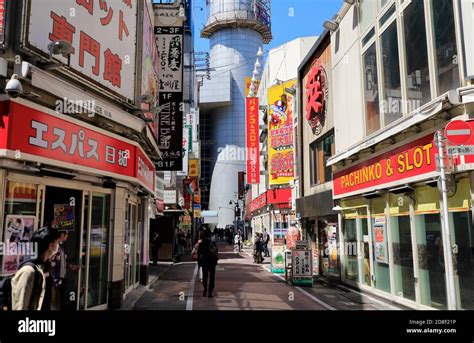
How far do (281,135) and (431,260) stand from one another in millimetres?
16458

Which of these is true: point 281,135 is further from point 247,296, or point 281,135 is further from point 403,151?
point 403,151

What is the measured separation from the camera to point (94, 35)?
660 centimetres

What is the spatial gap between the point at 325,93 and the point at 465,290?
8.67m

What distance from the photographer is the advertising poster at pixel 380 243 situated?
8914 millimetres

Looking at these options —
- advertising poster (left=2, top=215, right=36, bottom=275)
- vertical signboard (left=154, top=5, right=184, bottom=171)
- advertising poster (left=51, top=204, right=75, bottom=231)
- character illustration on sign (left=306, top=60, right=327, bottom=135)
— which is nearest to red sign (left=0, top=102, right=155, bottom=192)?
advertising poster (left=51, top=204, right=75, bottom=231)

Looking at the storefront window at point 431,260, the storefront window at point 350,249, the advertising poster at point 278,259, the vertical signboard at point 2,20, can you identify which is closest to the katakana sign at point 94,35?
the vertical signboard at point 2,20

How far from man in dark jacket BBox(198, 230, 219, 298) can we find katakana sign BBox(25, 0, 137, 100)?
4234 millimetres

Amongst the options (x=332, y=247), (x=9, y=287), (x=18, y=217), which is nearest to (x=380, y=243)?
(x=332, y=247)

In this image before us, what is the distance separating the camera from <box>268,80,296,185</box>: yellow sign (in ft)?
72.3

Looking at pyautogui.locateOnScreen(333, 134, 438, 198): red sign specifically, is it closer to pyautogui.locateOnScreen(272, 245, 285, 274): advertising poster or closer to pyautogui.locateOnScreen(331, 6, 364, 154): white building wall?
pyautogui.locateOnScreen(331, 6, 364, 154): white building wall

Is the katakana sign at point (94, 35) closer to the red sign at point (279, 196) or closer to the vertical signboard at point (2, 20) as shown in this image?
the vertical signboard at point (2, 20)

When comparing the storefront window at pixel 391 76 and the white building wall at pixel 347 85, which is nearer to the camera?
the storefront window at pixel 391 76

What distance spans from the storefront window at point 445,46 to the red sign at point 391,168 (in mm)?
1017
